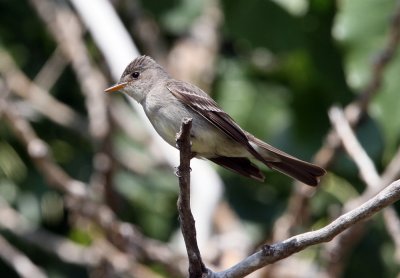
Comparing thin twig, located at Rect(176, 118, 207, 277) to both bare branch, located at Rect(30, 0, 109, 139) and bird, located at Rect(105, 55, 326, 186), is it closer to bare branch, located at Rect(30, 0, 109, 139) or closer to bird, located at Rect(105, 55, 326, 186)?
bird, located at Rect(105, 55, 326, 186)

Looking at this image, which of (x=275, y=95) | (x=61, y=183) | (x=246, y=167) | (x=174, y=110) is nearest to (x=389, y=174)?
(x=246, y=167)

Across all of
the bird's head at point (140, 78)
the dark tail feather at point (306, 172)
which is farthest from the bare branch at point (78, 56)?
the dark tail feather at point (306, 172)

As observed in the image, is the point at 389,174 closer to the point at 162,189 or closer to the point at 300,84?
the point at 300,84

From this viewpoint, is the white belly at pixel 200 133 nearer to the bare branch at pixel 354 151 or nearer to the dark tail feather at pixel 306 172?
the dark tail feather at pixel 306 172

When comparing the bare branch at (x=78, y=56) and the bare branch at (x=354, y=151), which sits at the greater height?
the bare branch at (x=78, y=56)

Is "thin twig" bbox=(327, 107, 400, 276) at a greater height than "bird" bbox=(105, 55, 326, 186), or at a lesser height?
greater

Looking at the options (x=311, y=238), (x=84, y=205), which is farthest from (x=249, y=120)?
(x=311, y=238)

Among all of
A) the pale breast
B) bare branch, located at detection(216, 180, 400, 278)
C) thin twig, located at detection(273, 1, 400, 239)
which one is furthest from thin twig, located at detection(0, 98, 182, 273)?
bare branch, located at detection(216, 180, 400, 278)
